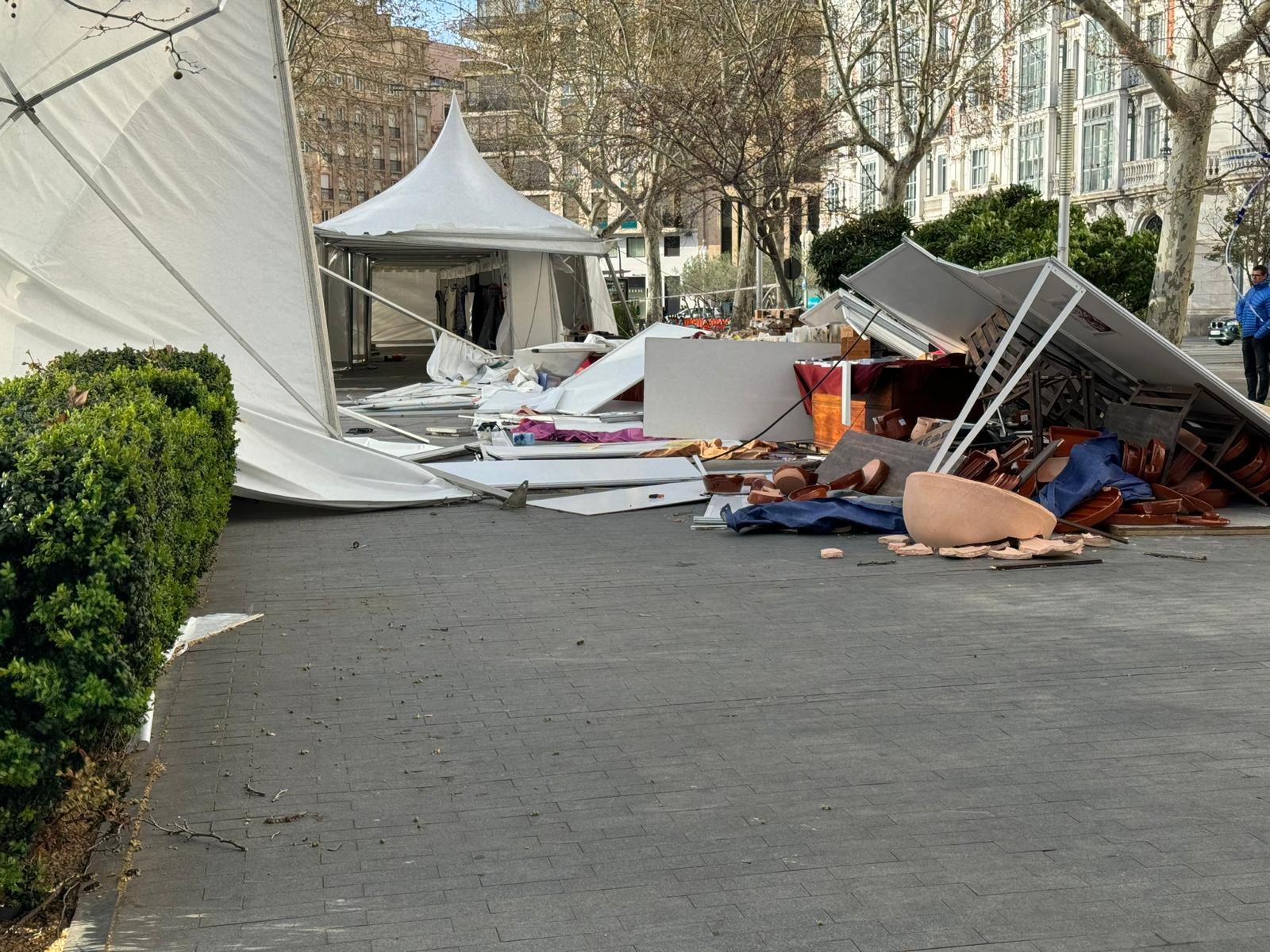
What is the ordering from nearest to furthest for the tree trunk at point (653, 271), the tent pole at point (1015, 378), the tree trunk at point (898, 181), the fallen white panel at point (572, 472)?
the tent pole at point (1015, 378) → the fallen white panel at point (572, 472) → the tree trunk at point (898, 181) → the tree trunk at point (653, 271)

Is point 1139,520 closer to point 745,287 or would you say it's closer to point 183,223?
point 183,223

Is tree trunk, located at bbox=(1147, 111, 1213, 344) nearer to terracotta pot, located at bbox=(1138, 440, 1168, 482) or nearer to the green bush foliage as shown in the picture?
the green bush foliage

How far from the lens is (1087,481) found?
9.38m

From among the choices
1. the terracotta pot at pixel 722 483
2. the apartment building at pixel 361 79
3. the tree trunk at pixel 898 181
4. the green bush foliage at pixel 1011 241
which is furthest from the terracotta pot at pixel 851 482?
the tree trunk at pixel 898 181

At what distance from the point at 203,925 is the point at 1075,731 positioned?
295 centimetres

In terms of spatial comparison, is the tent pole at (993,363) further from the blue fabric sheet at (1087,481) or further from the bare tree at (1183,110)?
the bare tree at (1183,110)

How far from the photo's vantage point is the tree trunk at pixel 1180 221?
17906mm

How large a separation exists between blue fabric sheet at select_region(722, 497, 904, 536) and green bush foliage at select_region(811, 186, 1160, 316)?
1583 centimetres

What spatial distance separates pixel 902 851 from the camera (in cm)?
397

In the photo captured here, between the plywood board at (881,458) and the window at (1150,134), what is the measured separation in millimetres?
47135

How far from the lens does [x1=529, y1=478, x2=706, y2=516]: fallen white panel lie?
1077cm

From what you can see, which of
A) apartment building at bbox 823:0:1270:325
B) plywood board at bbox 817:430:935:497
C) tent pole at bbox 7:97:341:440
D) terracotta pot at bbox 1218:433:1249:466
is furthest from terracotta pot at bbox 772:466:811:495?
apartment building at bbox 823:0:1270:325

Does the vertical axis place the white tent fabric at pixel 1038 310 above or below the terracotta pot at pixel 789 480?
above

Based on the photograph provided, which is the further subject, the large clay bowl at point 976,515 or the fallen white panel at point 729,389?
the fallen white panel at point 729,389
